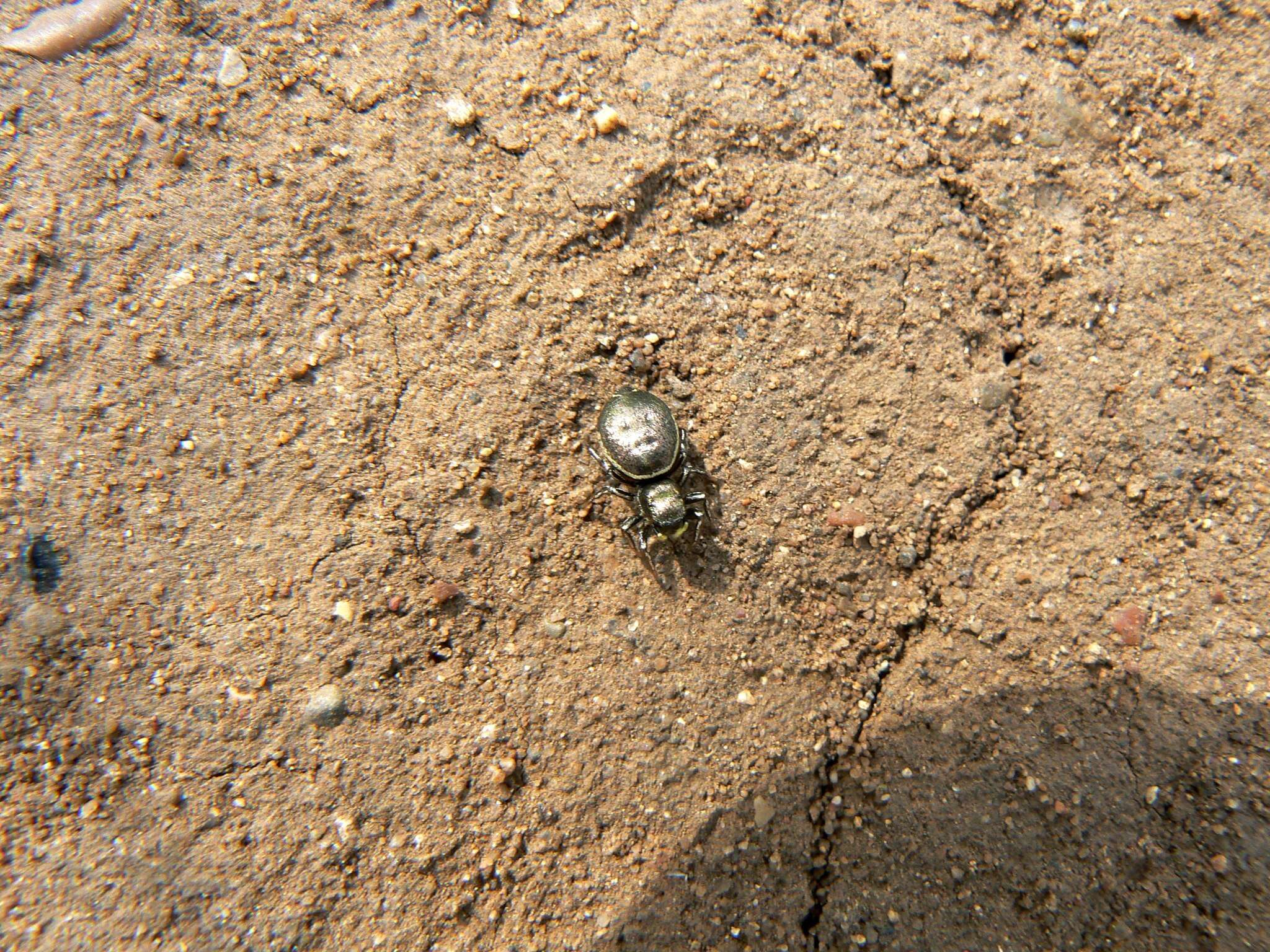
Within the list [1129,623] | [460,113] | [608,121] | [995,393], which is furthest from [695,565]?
[460,113]

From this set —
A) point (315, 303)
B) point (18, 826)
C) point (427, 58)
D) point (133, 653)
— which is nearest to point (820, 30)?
point (427, 58)

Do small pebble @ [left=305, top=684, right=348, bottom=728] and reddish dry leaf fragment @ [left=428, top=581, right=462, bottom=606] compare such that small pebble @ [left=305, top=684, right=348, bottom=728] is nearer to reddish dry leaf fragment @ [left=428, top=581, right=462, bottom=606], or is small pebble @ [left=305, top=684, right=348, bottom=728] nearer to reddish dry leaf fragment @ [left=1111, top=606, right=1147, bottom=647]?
reddish dry leaf fragment @ [left=428, top=581, right=462, bottom=606]

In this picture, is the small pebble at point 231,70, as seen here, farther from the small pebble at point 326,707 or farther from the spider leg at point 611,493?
the small pebble at point 326,707

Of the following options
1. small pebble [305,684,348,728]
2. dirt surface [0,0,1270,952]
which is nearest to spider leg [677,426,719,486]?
dirt surface [0,0,1270,952]

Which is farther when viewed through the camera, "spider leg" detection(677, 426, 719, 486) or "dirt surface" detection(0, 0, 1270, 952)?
"spider leg" detection(677, 426, 719, 486)

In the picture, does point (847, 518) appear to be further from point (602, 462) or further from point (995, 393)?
point (602, 462)
